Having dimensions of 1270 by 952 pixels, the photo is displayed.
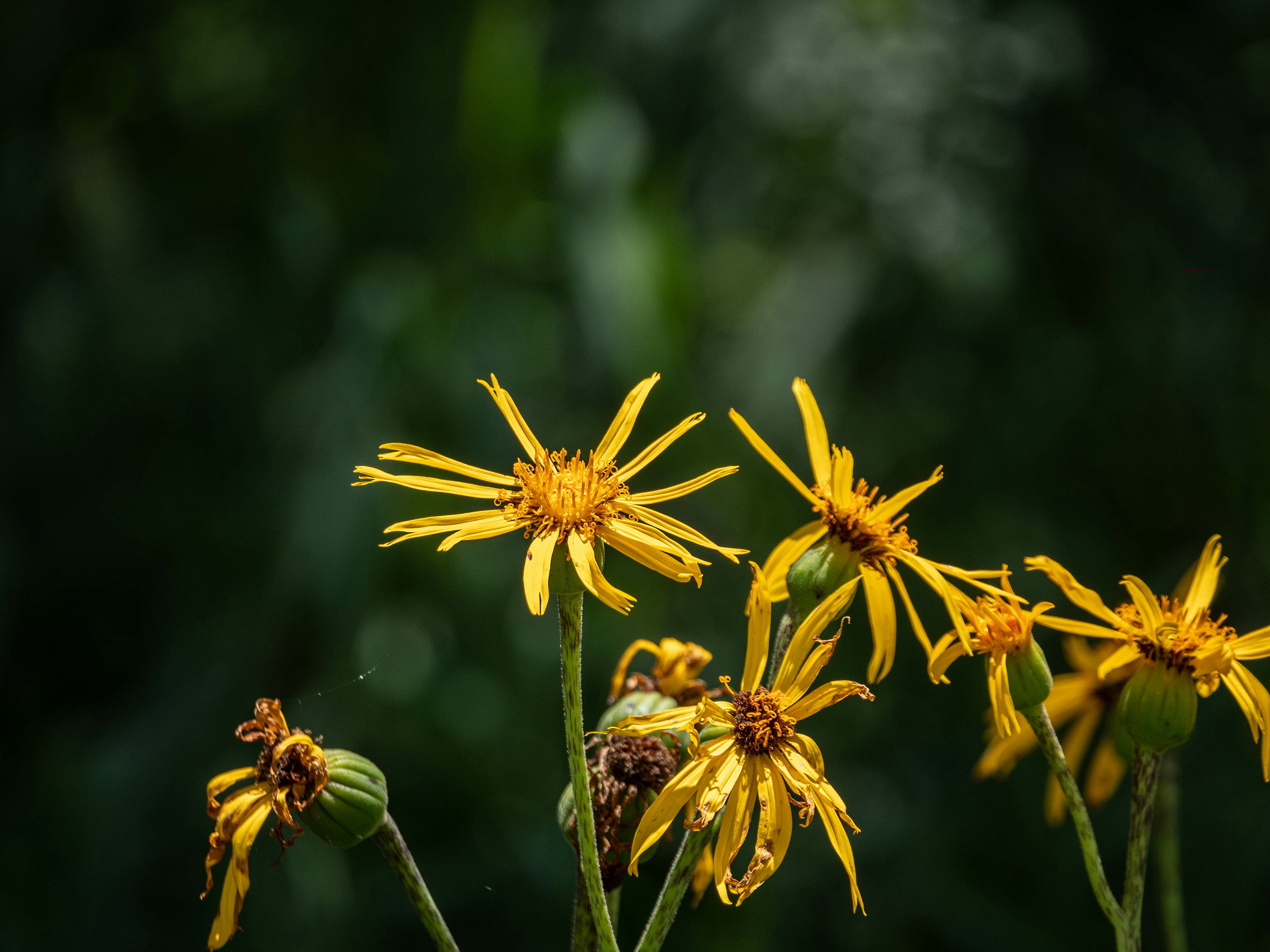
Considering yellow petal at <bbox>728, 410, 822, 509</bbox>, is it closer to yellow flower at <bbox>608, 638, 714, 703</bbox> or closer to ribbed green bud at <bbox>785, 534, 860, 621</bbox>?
ribbed green bud at <bbox>785, 534, 860, 621</bbox>

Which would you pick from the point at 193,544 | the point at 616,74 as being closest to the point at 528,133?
the point at 616,74

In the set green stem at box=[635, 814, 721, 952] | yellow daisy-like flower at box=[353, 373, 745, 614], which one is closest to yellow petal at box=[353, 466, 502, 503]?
yellow daisy-like flower at box=[353, 373, 745, 614]

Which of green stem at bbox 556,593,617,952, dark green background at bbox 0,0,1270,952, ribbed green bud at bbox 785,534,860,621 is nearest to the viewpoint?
green stem at bbox 556,593,617,952

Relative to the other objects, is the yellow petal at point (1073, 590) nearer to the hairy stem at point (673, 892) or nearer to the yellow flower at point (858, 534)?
the yellow flower at point (858, 534)

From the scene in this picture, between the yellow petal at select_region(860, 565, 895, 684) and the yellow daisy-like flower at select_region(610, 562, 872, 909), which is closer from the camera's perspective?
the yellow daisy-like flower at select_region(610, 562, 872, 909)

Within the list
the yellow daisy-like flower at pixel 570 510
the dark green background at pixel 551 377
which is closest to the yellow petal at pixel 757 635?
the yellow daisy-like flower at pixel 570 510

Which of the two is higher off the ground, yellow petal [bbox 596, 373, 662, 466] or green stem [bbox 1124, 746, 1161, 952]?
yellow petal [bbox 596, 373, 662, 466]
